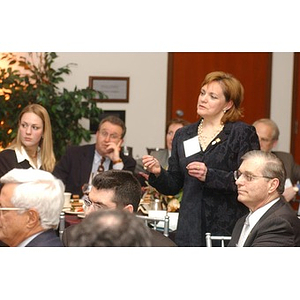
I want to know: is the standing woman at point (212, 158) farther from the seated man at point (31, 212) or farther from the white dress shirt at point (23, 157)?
the white dress shirt at point (23, 157)

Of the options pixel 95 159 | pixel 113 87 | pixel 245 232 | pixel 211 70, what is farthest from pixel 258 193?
pixel 211 70

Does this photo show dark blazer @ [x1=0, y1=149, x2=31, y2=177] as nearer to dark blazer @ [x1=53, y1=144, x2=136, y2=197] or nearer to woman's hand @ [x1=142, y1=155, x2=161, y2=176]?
dark blazer @ [x1=53, y1=144, x2=136, y2=197]

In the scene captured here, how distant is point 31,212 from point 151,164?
109 cm

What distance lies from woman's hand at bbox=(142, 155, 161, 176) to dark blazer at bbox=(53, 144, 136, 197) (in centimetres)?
192

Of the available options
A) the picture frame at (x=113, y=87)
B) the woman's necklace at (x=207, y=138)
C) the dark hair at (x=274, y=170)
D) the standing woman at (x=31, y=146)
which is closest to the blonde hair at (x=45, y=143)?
the standing woman at (x=31, y=146)

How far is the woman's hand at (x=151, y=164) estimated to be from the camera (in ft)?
14.0

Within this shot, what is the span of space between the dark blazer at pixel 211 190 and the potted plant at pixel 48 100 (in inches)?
172

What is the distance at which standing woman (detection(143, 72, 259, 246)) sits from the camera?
4.36 metres

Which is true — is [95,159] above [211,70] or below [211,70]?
below

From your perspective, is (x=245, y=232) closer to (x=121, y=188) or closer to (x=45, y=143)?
(x=121, y=188)

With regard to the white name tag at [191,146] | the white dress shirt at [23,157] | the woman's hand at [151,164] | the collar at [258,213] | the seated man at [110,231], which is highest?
the white name tag at [191,146]

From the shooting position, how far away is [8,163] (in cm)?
552

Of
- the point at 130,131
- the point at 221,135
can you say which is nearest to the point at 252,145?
the point at 221,135
